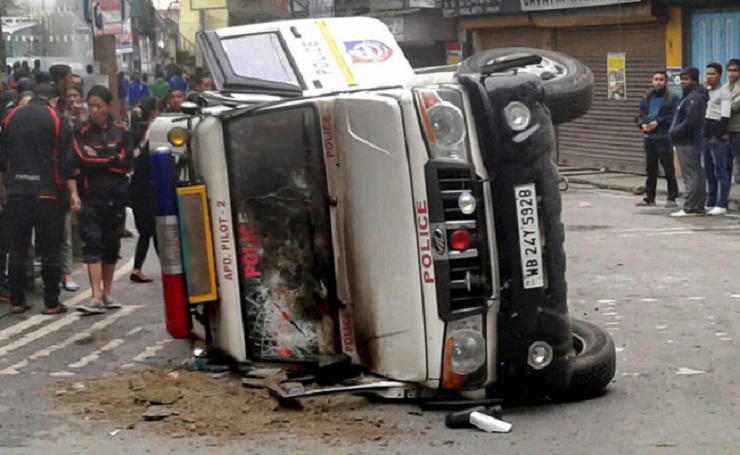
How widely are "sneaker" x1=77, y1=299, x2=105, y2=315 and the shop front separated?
13.2 m

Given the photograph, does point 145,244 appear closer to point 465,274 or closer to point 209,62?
point 209,62

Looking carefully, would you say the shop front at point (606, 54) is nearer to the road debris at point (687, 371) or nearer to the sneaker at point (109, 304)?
the sneaker at point (109, 304)

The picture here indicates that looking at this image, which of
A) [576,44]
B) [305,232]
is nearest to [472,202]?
[305,232]

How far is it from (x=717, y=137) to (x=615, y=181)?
18.3 feet

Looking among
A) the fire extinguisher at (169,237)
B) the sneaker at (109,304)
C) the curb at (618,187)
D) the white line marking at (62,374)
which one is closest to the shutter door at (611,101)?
the curb at (618,187)

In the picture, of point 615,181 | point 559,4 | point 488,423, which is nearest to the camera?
point 488,423

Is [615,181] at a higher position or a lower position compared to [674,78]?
lower

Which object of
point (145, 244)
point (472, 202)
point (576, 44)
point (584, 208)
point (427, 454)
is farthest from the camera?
point (576, 44)

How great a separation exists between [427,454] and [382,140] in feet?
5.40

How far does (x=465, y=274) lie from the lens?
281 inches

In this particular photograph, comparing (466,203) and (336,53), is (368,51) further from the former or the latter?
(466,203)

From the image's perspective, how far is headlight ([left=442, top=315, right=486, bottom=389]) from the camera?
7141mm

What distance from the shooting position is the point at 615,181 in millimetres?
22281

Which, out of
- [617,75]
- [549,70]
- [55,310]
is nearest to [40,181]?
[55,310]
